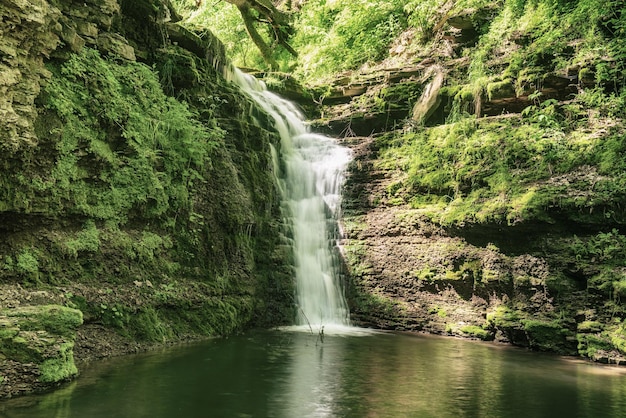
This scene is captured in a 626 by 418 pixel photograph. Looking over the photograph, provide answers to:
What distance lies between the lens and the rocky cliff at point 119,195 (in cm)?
634

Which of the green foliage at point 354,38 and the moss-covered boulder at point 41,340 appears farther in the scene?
the green foliage at point 354,38

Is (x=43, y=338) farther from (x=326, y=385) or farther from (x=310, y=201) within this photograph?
(x=310, y=201)

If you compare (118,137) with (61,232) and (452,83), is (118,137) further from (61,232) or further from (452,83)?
(452,83)

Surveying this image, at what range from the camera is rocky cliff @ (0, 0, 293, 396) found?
6.34 m

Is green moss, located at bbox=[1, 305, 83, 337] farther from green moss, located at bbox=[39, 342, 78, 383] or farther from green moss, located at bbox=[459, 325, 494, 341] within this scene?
green moss, located at bbox=[459, 325, 494, 341]

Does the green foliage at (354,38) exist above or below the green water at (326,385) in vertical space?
above

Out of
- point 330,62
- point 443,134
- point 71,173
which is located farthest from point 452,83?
point 71,173

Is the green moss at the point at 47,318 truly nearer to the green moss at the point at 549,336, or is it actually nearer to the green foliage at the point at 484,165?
the green moss at the point at 549,336

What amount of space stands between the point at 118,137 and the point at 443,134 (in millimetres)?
8633

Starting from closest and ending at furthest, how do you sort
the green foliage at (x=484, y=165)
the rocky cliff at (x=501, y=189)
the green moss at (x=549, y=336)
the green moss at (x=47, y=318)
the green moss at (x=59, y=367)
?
the green moss at (x=59, y=367) < the green moss at (x=47, y=318) < the green moss at (x=549, y=336) < the rocky cliff at (x=501, y=189) < the green foliage at (x=484, y=165)

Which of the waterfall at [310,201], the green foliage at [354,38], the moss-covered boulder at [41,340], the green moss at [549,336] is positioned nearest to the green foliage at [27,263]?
the moss-covered boulder at [41,340]

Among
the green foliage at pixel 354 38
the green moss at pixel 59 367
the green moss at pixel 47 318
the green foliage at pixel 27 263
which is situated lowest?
the green moss at pixel 59 367

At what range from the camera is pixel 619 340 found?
905 cm

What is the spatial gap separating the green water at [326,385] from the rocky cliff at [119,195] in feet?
2.11
